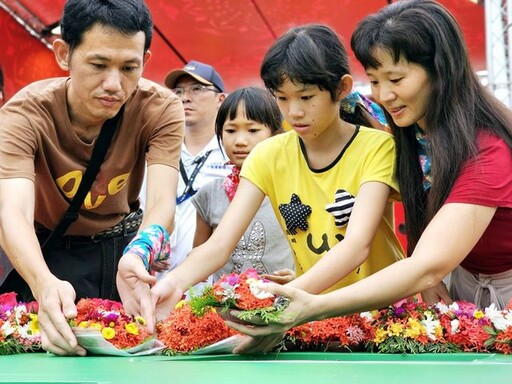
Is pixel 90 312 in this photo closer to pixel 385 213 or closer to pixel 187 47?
pixel 385 213

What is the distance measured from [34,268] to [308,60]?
1092 mm

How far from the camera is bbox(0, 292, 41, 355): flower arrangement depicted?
2621 millimetres

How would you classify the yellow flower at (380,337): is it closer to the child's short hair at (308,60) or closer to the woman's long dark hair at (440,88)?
the woman's long dark hair at (440,88)

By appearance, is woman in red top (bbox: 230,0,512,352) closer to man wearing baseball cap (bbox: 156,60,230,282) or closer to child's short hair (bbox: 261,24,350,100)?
child's short hair (bbox: 261,24,350,100)

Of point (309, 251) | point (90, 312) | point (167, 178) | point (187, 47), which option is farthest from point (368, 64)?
point (187, 47)

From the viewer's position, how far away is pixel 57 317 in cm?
247

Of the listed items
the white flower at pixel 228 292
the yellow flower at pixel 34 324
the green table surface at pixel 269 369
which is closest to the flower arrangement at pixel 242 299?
the white flower at pixel 228 292

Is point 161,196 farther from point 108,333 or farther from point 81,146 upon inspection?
point 108,333

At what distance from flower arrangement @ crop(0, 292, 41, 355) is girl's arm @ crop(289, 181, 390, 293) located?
803 mm

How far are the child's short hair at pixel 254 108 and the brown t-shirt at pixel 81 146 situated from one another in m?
0.87

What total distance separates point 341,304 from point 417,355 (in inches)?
9.6

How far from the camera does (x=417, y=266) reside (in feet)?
7.69

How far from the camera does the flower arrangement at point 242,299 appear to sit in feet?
7.07

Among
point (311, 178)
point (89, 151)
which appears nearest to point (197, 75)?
point (89, 151)
